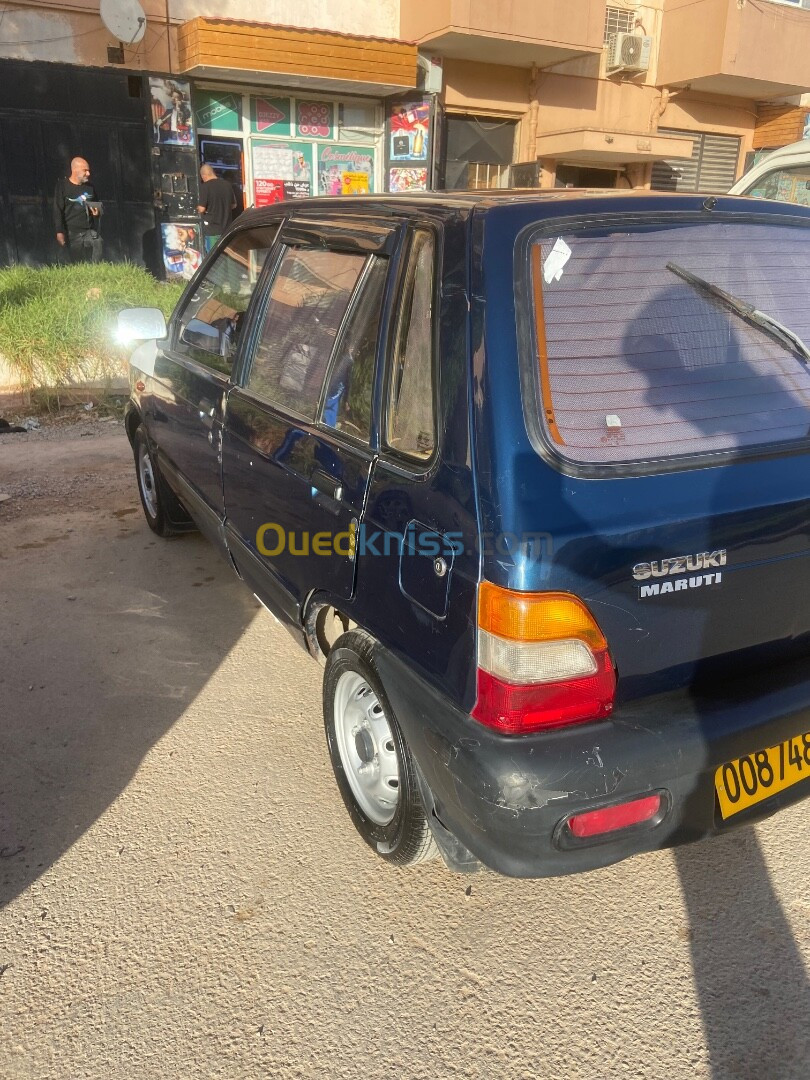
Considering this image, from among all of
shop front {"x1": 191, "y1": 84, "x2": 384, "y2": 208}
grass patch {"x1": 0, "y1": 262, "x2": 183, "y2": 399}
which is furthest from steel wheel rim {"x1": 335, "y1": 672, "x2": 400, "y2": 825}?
shop front {"x1": 191, "y1": 84, "x2": 384, "y2": 208}

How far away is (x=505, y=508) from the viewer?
187cm

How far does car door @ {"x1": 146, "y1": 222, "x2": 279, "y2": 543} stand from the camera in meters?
3.46

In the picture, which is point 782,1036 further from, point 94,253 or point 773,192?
point 94,253

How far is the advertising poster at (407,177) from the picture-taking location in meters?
14.3

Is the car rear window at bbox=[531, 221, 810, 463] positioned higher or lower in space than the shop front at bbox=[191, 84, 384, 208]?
higher

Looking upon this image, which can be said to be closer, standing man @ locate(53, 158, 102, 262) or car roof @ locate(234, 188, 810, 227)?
car roof @ locate(234, 188, 810, 227)

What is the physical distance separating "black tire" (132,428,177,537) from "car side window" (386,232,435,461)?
2754 mm

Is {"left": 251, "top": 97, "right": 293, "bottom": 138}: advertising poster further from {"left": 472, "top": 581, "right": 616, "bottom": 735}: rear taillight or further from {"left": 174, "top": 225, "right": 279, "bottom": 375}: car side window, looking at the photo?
{"left": 472, "top": 581, "right": 616, "bottom": 735}: rear taillight

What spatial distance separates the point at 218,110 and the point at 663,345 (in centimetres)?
1313

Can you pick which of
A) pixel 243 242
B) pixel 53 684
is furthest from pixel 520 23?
pixel 53 684

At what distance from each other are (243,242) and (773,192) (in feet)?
15.8

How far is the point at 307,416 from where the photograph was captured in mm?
2730

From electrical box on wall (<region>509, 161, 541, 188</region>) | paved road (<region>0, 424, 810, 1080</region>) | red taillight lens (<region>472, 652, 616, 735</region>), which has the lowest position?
paved road (<region>0, 424, 810, 1080</region>)

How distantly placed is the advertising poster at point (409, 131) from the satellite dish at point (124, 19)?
426 cm
